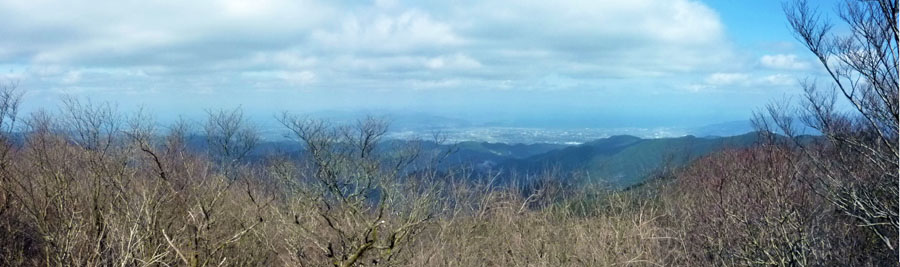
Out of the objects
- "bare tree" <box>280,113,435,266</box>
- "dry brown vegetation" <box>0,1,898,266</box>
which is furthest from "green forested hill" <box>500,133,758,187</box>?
"dry brown vegetation" <box>0,1,898,266</box>

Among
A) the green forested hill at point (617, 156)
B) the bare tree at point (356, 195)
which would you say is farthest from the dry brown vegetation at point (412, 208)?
the green forested hill at point (617, 156)

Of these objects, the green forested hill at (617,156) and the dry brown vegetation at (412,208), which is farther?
the green forested hill at (617,156)

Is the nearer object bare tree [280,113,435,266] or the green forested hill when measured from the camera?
bare tree [280,113,435,266]

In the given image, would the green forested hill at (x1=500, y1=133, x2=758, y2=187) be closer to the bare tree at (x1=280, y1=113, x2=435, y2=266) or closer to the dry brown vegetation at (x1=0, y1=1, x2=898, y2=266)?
the bare tree at (x1=280, y1=113, x2=435, y2=266)

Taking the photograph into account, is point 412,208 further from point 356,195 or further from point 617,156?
point 617,156

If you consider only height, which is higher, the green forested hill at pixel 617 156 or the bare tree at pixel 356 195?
the bare tree at pixel 356 195

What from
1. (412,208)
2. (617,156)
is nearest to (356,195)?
(412,208)

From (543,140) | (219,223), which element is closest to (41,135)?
(219,223)

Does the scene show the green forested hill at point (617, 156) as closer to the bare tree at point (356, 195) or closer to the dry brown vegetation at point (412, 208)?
the bare tree at point (356, 195)

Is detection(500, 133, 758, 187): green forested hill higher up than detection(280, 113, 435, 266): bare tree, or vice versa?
detection(280, 113, 435, 266): bare tree
